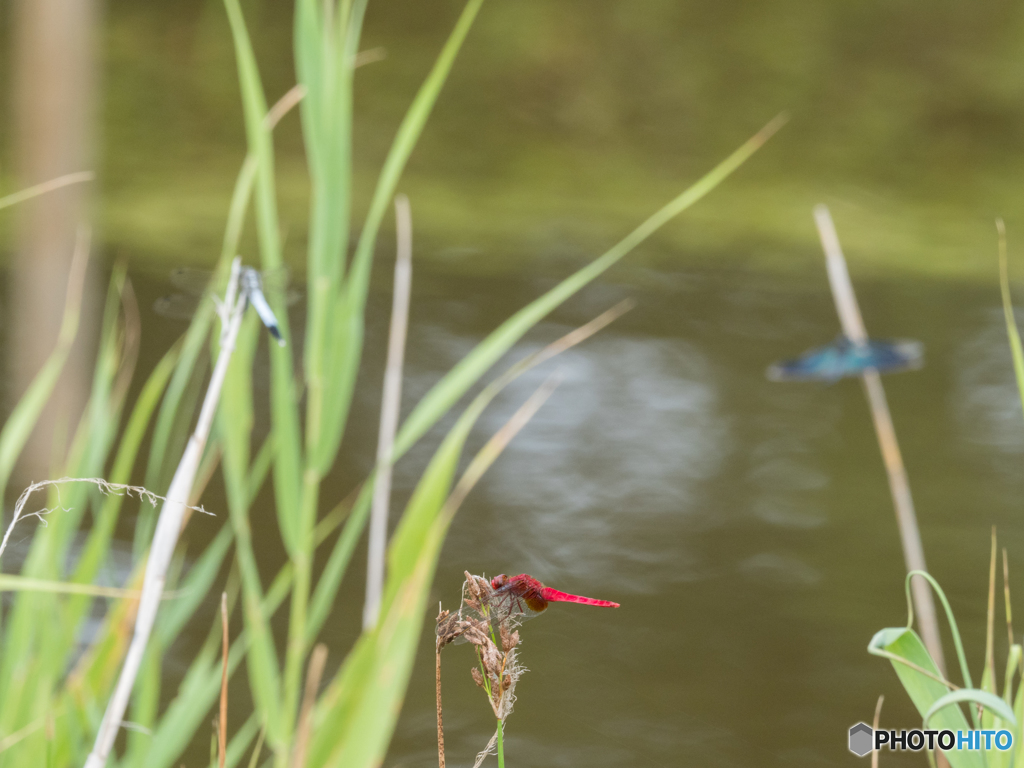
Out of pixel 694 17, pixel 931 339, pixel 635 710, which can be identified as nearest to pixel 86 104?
pixel 635 710

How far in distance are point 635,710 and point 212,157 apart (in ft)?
5.89

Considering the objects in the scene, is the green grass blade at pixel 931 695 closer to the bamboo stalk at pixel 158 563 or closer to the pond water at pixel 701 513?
the bamboo stalk at pixel 158 563

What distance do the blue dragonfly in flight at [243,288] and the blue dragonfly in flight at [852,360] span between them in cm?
11

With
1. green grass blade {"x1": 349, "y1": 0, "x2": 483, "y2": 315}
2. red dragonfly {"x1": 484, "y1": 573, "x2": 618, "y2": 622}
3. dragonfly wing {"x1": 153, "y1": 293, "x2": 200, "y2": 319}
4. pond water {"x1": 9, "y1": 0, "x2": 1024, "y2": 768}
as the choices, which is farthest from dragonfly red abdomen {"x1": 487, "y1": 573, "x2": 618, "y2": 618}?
pond water {"x1": 9, "y1": 0, "x2": 1024, "y2": 768}

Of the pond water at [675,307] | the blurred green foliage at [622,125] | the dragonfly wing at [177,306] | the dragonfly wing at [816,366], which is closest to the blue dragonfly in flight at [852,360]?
the dragonfly wing at [816,366]

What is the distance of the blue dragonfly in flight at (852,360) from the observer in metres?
0.19

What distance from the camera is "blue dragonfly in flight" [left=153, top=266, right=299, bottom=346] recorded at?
0.24 meters

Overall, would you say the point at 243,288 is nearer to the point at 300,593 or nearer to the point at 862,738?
the point at 300,593

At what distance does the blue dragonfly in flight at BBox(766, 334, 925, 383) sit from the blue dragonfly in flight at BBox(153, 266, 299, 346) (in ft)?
0.36

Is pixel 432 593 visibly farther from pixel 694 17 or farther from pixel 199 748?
pixel 694 17

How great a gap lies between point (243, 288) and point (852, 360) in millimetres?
136

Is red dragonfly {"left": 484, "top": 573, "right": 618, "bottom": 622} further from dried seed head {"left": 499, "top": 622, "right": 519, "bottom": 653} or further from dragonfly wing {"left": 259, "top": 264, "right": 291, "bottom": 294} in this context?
dragonfly wing {"left": 259, "top": 264, "right": 291, "bottom": 294}

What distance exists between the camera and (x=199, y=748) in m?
0.72

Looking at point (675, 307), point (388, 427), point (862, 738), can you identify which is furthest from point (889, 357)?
point (675, 307)
